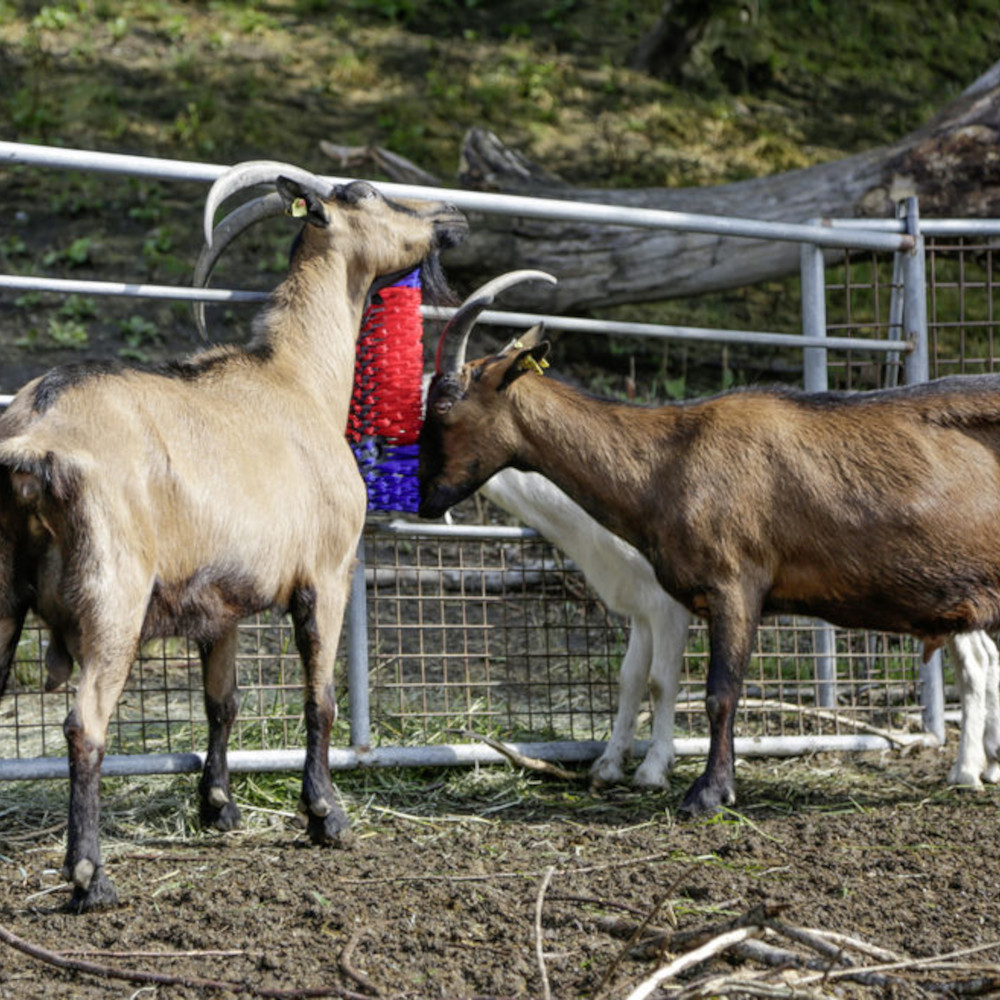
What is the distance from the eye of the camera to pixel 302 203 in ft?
17.7

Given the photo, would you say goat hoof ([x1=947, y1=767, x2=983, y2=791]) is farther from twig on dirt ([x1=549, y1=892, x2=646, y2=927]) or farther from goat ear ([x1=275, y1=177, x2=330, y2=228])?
goat ear ([x1=275, y1=177, x2=330, y2=228])

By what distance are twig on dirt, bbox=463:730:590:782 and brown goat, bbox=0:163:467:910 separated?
1.13 meters

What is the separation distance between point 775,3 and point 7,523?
15.1 meters

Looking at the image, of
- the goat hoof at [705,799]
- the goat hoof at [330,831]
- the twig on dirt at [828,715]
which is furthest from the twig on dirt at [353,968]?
the twig on dirt at [828,715]

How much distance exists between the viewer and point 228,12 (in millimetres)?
16203

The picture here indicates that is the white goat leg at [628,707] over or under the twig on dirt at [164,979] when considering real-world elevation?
over

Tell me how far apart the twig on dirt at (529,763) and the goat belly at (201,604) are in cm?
163

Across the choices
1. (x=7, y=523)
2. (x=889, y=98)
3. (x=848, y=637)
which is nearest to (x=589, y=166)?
(x=889, y=98)

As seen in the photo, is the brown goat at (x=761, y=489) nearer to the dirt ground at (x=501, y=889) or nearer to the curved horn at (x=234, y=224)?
the dirt ground at (x=501, y=889)

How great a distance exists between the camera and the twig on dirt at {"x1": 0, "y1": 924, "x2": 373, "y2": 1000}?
12.2 feet

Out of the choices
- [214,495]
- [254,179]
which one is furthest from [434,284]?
[214,495]

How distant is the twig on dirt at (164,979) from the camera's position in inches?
146

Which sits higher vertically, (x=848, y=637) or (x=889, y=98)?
(x=889, y=98)

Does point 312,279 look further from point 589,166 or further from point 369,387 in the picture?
point 589,166
